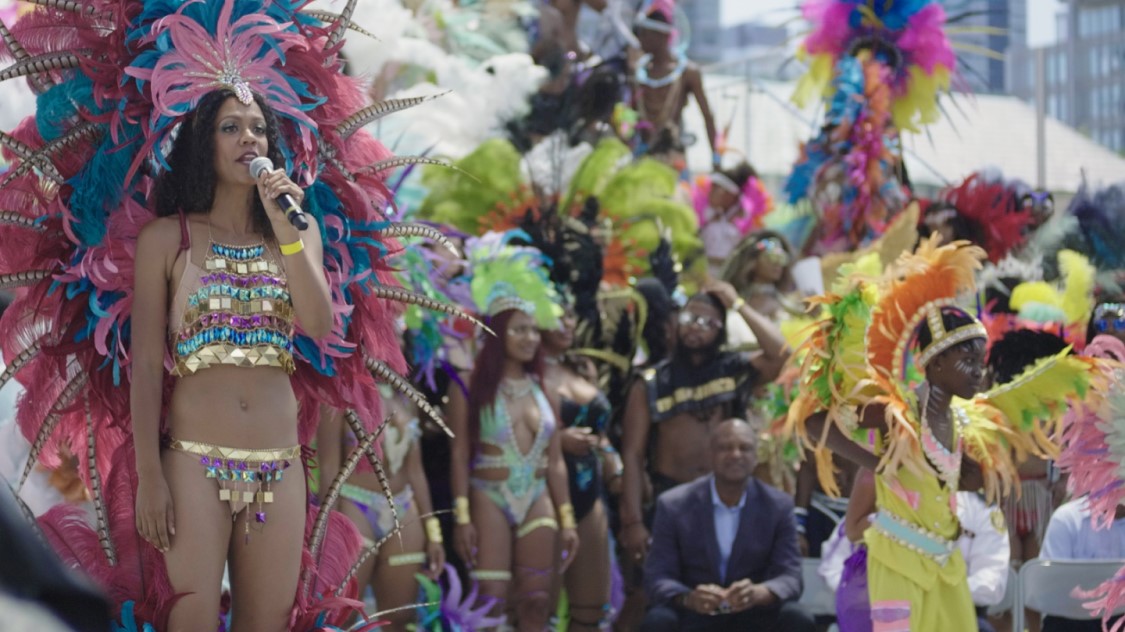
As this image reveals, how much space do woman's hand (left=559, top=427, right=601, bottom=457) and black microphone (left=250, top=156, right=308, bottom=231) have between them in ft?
12.0

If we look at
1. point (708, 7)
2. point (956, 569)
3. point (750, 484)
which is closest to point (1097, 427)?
point (956, 569)

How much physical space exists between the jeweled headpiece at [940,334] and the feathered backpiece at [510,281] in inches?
83.1

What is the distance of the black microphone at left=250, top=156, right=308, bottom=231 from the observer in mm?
3502

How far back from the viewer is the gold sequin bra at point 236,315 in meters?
3.99

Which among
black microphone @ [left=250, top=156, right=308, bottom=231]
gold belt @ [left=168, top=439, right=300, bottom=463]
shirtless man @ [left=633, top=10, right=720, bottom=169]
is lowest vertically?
gold belt @ [left=168, top=439, right=300, bottom=463]

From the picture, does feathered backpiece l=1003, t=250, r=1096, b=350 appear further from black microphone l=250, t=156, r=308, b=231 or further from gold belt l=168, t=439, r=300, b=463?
black microphone l=250, t=156, r=308, b=231

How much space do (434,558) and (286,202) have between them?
3528mm

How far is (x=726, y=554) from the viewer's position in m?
6.84

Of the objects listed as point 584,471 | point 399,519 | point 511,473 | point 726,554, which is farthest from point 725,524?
point 399,519

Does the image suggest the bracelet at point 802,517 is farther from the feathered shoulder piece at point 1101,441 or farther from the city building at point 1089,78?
the city building at point 1089,78

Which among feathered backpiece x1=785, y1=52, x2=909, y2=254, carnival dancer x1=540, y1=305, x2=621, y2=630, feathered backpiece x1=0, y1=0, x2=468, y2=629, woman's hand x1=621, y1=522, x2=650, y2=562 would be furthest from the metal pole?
feathered backpiece x1=0, y1=0, x2=468, y2=629

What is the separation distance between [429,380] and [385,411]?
23cm

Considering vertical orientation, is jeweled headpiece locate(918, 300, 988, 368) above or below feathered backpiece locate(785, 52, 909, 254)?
below

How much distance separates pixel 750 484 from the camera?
22.8 ft
